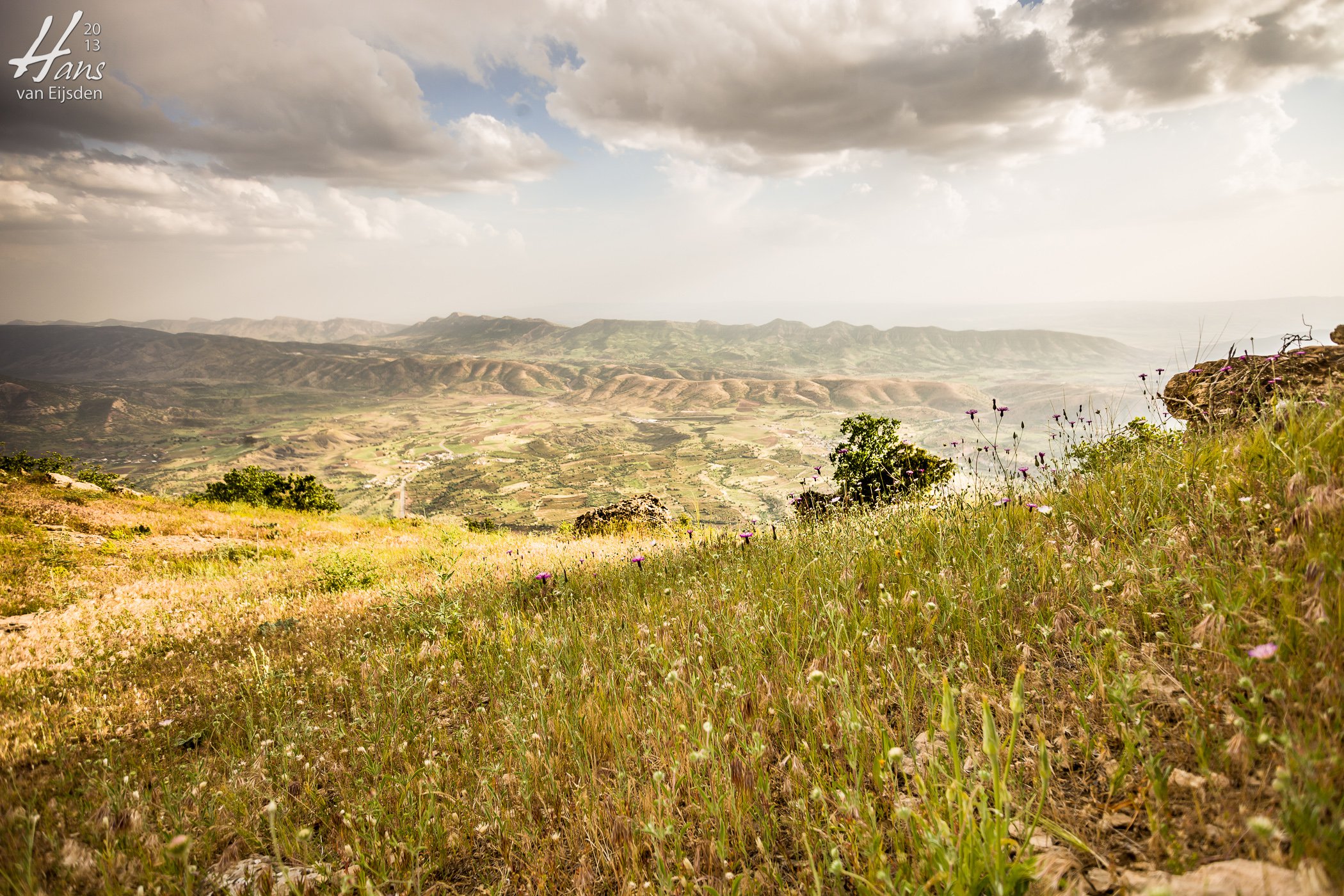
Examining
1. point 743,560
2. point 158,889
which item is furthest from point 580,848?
point 743,560

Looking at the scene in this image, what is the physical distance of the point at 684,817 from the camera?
2396 millimetres

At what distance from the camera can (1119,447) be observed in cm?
554

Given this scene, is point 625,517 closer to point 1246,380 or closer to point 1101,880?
point 1246,380

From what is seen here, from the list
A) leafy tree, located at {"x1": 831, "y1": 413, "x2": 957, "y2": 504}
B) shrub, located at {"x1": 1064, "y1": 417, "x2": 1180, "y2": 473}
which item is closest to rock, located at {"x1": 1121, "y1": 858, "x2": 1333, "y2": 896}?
shrub, located at {"x1": 1064, "y1": 417, "x2": 1180, "y2": 473}

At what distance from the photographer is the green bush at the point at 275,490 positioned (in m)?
38.8

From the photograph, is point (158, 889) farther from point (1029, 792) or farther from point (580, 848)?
point (1029, 792)

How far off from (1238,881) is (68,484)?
2828cm

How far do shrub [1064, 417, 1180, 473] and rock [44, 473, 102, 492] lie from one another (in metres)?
27.1

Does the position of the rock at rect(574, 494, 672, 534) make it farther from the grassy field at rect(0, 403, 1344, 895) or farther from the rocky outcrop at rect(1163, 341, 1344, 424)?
the rocky outcrop at rect(1163, 341, 1344, 424)

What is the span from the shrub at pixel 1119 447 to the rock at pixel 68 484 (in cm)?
2706

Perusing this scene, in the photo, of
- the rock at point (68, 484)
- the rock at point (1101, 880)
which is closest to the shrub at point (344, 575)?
the rock at point (1101, 880)

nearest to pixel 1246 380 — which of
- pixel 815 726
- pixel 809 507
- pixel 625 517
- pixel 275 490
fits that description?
pixel 809 507

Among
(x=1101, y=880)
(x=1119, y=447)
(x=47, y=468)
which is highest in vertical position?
(x=1119, y=447)

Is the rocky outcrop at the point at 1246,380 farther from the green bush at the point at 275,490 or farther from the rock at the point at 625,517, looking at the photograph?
the green bush at the point at 275,490
